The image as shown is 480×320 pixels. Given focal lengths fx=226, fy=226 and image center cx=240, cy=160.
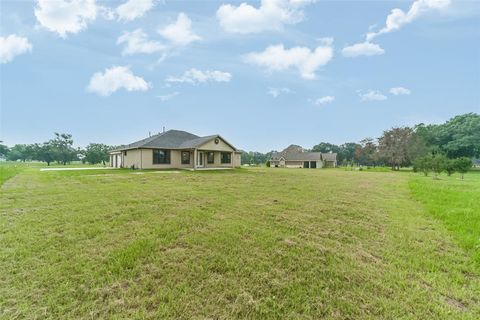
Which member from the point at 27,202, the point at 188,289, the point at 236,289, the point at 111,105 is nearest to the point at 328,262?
the point at 236,289

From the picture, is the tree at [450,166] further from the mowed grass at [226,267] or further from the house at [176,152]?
the house at [176,152]

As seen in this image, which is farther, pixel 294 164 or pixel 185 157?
pixel 294 164

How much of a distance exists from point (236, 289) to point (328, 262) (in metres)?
1.59

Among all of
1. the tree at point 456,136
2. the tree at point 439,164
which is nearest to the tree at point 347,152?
the tree at point 456,136

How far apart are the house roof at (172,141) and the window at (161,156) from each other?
1.65ft

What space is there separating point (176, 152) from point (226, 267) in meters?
22.6

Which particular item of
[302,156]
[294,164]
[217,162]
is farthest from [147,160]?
[302,156]

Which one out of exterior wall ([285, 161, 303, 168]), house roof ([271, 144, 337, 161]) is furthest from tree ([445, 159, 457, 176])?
exterior wall ([285, 161, 303, 168])

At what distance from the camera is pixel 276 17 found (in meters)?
13.1

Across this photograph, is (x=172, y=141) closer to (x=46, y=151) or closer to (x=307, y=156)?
(x=307, y=156)

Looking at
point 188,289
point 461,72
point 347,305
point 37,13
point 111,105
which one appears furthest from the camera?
point 111,105

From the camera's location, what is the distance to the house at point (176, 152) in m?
22.8

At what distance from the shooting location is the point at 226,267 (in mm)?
3219

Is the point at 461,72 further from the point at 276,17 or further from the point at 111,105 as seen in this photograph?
the point at 111,105
